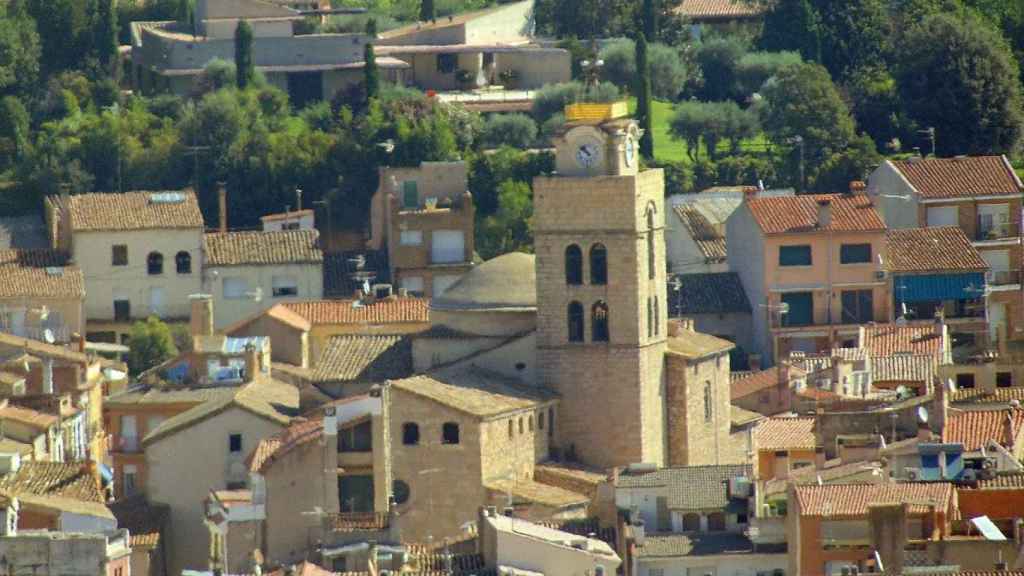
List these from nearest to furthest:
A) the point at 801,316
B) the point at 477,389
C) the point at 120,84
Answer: the point at 477,389, the point at 801,316, the point at 120,84

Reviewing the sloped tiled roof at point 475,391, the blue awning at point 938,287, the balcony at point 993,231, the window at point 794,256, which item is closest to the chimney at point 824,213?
the window at point 794,256

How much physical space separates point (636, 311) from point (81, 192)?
26.7m

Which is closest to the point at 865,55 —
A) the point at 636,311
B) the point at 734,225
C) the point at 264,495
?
the point at 734,225

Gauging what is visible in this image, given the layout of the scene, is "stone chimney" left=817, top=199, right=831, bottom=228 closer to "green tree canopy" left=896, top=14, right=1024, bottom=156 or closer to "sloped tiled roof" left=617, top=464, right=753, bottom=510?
"green tree canopy" left=896, top=14, right=1024, bottom=156

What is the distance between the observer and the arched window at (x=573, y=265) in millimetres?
81250

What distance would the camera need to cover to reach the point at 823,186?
106188 millimetres

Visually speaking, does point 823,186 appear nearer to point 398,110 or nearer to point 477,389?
point 398,110

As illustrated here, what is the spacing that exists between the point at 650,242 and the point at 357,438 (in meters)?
8.63

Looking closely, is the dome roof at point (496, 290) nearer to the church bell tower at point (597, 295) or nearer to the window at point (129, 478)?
the church bell tower at point (597, 295)

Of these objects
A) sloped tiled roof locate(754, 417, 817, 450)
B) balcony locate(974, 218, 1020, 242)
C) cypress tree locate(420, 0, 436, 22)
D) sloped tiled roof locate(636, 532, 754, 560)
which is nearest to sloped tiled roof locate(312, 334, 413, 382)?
sloped tiled roof locate(754, 417, 817, 450)

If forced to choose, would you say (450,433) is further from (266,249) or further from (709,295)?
(266,249)

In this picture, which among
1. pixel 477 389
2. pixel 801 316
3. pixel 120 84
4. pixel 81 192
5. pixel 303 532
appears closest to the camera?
pixel 303 532

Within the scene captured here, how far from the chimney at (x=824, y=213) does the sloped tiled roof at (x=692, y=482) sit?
74.3ft

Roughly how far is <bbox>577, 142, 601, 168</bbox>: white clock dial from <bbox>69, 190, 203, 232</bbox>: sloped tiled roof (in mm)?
20085
